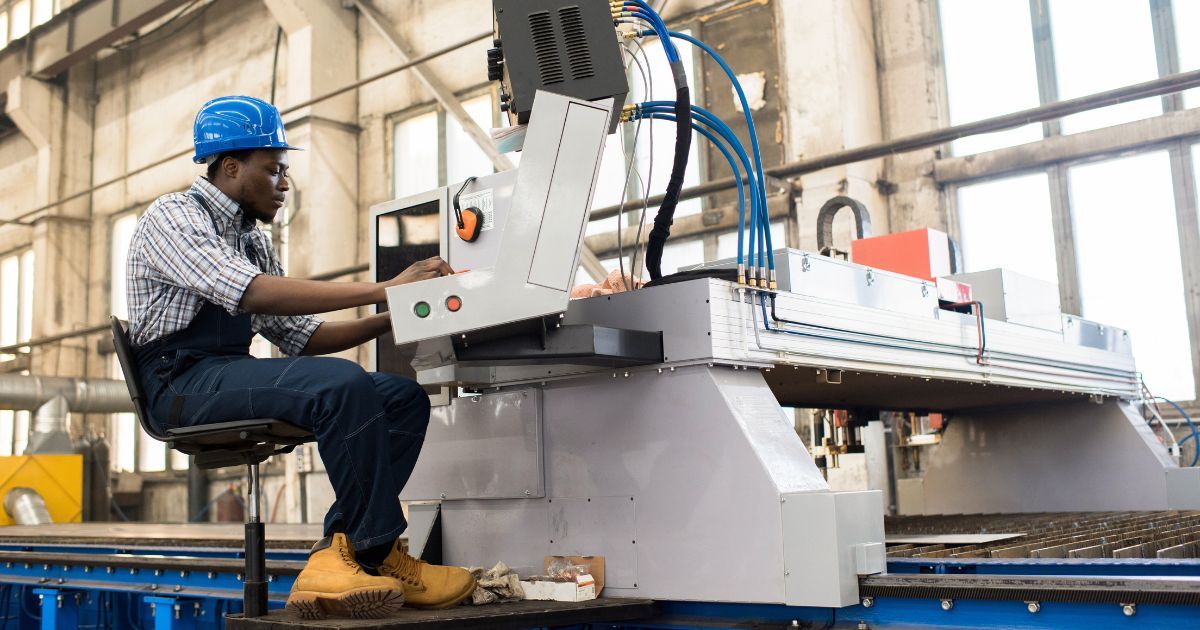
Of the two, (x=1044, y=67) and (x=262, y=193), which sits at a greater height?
(x=1044, y=67)

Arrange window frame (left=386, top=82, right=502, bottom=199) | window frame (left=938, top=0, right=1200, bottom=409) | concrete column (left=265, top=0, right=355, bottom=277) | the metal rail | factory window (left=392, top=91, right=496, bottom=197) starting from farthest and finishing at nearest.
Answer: concrete column (left=265, top=0, right=355, bottom=277), factory window (left=392, top=91, right=496, bottom=197), window frame (left=386, top=82, right=502, bottom=199), window frame (left=938, top=0, right=1200, bottom=409), the metal rail

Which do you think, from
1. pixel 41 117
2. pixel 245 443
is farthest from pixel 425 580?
pixel 41 117

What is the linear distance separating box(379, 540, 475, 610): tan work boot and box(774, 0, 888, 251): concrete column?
15.5 ft

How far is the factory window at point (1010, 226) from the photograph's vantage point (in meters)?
6.07

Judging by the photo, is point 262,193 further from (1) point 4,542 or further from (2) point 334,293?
(1) point 4,542

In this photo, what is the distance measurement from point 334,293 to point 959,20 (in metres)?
5.93

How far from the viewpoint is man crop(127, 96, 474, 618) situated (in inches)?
66.2

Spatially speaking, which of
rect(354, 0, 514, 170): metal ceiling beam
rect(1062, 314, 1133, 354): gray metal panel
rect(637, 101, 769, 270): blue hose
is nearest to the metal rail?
rect(354, 0, 514, 170): metal ceiling beam

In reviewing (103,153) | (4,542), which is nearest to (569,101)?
(4,542)

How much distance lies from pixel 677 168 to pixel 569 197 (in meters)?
0.37

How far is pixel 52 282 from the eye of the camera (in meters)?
11.5

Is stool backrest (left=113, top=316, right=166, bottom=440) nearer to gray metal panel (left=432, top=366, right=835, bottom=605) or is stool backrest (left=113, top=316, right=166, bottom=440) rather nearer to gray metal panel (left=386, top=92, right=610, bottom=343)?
gray metal panel (left=386, top=92, right=610, bottom=343)

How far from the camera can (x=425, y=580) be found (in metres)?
1.82

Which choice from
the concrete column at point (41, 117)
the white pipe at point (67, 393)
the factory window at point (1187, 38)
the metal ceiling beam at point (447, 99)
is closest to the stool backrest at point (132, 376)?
the metal ceiling beam at point (447, 99)
